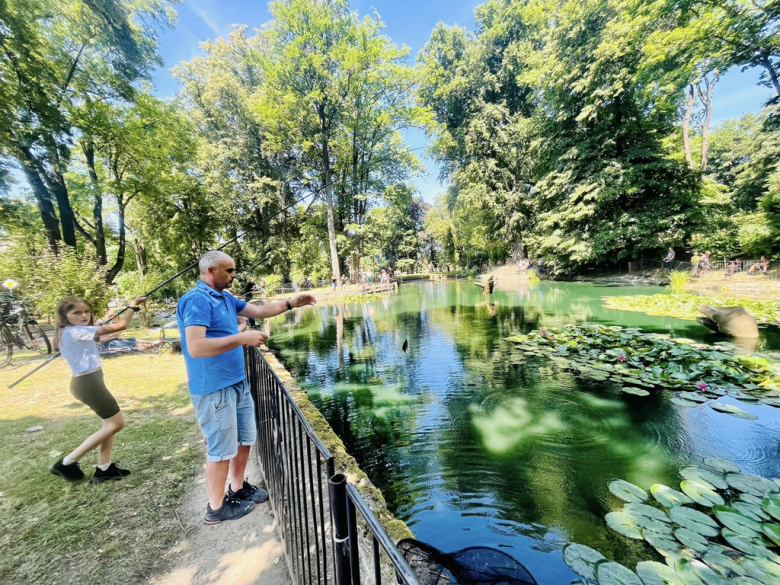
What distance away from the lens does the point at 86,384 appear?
254 centimetres

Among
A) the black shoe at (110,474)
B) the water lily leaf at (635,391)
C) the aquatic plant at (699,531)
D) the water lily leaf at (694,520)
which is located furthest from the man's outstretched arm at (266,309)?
the water lily leaf at (635,391)

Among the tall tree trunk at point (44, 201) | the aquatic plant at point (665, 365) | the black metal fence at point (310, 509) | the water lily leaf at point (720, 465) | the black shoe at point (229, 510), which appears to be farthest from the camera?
the tall tree trunk at point (44, 201)

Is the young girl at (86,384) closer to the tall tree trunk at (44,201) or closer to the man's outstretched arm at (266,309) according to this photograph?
the man's outstretched arm at (266,309)

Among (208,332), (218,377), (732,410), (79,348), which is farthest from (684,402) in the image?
(79,348)

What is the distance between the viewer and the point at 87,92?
988 cm

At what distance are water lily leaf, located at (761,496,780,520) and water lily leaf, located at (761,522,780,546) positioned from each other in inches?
6.1

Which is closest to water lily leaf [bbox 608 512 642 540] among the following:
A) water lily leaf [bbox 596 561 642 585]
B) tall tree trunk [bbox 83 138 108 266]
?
water lily leaf [bbox 596 561 642 585]

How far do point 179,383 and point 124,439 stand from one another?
82.0 inches

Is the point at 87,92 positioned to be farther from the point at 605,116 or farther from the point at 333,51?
the point at 605,116

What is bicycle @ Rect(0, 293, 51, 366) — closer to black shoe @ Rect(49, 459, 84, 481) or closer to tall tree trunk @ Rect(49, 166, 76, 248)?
tall tree trunk @ Rect(49, 166, 76, 248)

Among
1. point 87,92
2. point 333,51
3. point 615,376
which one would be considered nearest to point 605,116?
point 333,51

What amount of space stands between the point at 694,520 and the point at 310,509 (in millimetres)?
2815

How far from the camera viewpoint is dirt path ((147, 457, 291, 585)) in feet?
5.67

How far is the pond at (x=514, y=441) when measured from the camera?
2570 mm
